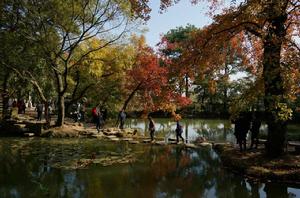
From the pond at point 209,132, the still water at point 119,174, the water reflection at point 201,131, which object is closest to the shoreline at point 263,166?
the still water at point 119,174

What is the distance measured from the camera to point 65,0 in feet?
73.8

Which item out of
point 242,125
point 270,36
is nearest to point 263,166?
point 242,125

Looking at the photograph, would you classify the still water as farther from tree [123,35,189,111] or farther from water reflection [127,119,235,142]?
tree [123,35,189,111]

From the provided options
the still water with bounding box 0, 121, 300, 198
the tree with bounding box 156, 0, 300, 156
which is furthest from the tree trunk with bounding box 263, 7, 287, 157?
the still water with bounding box 0, 121, 300, 198

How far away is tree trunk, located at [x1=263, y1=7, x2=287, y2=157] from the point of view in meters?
13.2

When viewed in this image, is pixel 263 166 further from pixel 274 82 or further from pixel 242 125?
pixel 242 125

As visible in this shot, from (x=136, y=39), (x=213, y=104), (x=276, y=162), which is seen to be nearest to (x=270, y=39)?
(x=276, y=162)

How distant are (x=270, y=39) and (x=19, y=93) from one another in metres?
28.0

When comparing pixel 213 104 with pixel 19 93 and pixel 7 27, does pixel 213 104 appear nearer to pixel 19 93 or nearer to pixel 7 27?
pixel 19 93

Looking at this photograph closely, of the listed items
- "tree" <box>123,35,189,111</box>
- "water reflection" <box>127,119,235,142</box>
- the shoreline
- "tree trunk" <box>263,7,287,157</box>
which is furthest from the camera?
"tree" <box>123,35,189,111</box>

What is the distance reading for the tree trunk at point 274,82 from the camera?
43.2 feet

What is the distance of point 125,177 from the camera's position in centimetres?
1229

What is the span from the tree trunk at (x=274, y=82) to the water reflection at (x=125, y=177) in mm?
2368

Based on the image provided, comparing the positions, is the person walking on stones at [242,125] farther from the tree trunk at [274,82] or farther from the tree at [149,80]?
the tree at [149,80]
